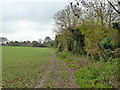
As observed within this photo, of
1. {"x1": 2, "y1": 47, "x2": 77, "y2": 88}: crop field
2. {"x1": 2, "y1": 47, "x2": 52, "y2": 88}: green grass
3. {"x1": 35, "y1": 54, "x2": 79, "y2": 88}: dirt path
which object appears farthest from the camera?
{"x1": 2, "y1": 47, "x2": 52, "y2": 88}: green grass

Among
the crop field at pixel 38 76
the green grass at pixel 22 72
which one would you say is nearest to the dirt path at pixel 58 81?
the crop field at pixel 38 76

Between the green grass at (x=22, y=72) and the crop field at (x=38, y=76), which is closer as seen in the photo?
the crop field at (x=38, y=76)

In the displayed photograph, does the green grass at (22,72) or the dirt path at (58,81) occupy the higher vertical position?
the dirt path at (58,81)

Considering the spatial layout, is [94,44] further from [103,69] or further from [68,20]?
[68,20]

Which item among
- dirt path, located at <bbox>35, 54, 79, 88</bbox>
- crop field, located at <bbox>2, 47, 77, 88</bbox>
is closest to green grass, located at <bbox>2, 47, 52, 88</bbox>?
crop field, located at <bbox>2, 47, 77, 88</bbox>

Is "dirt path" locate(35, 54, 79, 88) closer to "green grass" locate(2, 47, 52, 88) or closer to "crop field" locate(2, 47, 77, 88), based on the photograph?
"crop field" locate(2, 47, 77, 88)

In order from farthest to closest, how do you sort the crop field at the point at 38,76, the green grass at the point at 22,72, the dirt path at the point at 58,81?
the green grass at the point at 22,72, the crop field at the point at 38,76, the dirt path at the point at 58,81

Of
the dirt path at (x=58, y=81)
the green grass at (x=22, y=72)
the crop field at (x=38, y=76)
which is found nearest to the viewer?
the dirt path at (x=58, y=81)

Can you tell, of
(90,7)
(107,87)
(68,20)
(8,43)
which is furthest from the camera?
(8,43)

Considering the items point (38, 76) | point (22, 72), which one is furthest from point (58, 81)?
point (22, 72)

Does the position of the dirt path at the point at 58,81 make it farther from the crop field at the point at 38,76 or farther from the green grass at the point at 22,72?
the green grass at the point at 22,72

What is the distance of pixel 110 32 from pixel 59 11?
19.4 m

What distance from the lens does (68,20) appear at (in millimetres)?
25625

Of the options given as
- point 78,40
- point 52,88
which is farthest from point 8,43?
point 52,88
